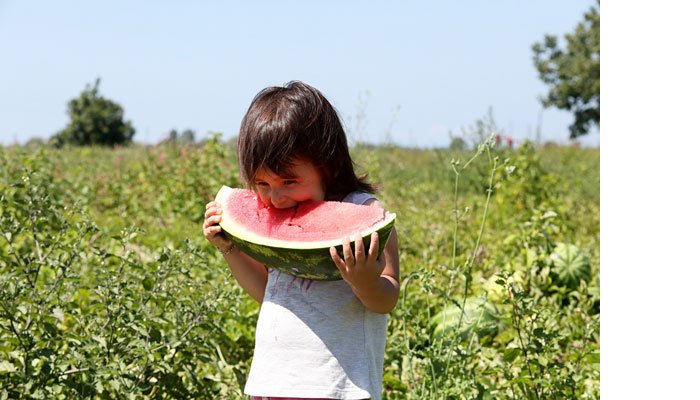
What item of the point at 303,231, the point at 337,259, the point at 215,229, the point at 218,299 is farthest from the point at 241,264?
the point at 218,299

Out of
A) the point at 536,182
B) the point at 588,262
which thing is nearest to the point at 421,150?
the point at 536,182

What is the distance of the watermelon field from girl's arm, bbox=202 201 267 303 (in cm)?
46

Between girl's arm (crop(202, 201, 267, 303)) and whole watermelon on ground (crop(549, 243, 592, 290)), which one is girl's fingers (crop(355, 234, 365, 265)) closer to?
girl's arm (crop(202, 201, 267, 303))

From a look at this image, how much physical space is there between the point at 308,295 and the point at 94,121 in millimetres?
40830

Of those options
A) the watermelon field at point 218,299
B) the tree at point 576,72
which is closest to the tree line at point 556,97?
the tree at point 576,72

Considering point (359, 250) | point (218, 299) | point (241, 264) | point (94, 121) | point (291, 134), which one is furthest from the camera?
point (94, 121)

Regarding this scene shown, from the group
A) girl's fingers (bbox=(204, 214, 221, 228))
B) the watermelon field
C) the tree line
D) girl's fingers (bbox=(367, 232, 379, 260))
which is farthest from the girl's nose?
the tree line

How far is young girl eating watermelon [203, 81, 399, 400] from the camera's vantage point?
7.17ft

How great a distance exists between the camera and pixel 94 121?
41250 millimetres

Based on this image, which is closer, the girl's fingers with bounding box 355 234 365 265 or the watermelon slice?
the girl's fingers with bounding box 355 234 365 265

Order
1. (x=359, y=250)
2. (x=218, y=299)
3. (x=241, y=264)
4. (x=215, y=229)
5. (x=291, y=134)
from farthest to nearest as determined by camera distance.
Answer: (x=218, y=299)
(x=241, y=264)
(x=215, y=229)
(x=291, y=134)
(x=359, y=250)

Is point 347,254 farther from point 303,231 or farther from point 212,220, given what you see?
point 212,220
